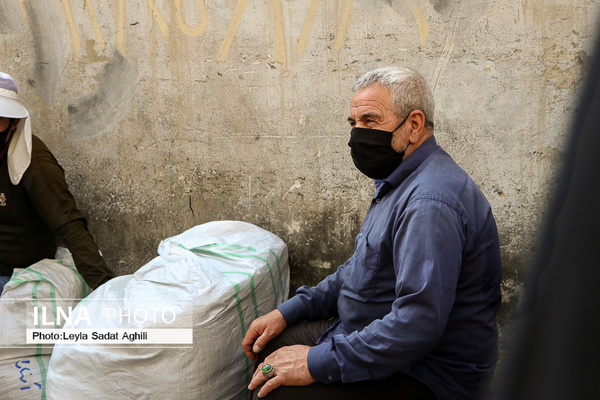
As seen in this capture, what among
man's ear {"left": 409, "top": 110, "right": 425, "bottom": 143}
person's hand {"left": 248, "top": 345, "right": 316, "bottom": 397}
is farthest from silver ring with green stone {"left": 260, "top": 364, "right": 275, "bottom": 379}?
man's ear {"left": 409, "top": 110, "right": 425, "bottom": 143}

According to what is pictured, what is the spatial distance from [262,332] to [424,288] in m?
0.81

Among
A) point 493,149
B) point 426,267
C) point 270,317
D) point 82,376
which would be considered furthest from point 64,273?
point 493,149

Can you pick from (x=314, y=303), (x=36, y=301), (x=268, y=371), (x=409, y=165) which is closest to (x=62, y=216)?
(x=36, y=301)

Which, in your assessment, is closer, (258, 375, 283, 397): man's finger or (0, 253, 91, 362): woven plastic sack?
(258, 375, 283, 397): man's finger

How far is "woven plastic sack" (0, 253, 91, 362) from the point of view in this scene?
2.40 meters

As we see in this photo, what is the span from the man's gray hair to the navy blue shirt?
0.41ft

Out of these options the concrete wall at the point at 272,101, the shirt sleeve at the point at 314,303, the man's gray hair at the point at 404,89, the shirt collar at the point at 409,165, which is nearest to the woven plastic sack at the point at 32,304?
the concrete wall at the point at 272,101

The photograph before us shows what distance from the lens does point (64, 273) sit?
2617 millimetres

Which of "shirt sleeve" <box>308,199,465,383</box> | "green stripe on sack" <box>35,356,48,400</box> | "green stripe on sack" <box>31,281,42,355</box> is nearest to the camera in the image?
Result: "shirt sleeve" <box>308,199,465,383</box>

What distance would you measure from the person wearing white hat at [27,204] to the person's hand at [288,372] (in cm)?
115

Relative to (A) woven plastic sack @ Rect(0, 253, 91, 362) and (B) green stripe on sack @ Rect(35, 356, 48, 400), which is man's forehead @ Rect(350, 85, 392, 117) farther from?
(B) green stripe on sack @ Rect(35, 356, 48, 400)

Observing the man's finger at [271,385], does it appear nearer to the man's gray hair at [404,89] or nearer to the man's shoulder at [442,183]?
the man's shoulder at [442,183]

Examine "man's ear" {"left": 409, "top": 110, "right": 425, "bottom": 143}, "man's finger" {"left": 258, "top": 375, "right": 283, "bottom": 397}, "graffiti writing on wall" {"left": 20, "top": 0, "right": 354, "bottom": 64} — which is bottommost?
"man's finger" {"left": 258, "top": 375, "right": 283, "bottom": 397}

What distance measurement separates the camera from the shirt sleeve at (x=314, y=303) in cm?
212
